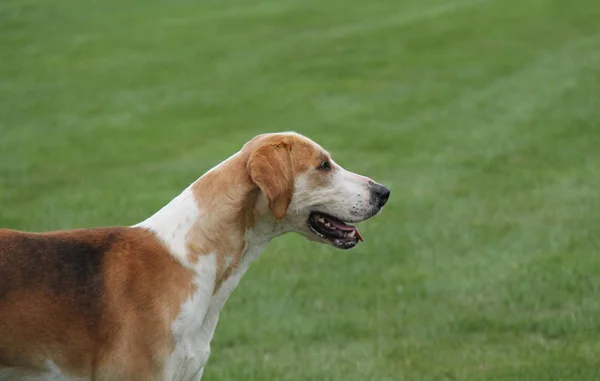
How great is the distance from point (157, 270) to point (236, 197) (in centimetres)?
57

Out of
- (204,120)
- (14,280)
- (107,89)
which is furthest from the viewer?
(107,89)

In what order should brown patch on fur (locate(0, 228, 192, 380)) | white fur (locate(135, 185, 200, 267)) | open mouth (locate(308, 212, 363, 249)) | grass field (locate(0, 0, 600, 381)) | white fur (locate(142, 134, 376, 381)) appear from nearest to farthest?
brown patch on fur (locate(0, 228, 192, 380))
white fur (locate(142, 134, 376, 381))
white fur (locate(135, 185, 200, 267))
open mouth (locate(308, 212, 363, 249))
grass field (locate(0, 0, 600, 381))

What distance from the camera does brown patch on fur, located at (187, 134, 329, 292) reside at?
6.21m

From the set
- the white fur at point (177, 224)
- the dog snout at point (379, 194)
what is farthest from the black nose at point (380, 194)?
the white fur at point (177, 224)


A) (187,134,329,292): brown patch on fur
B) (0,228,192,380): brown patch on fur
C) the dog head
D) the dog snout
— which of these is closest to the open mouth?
the dog head

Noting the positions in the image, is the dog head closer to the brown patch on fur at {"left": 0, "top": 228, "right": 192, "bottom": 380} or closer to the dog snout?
the dog snout

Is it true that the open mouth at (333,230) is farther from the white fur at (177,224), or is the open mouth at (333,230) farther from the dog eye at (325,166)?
the white fur at (177,224)

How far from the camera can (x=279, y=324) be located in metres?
9.78

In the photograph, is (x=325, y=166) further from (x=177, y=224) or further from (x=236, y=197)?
(x=177, y=224)

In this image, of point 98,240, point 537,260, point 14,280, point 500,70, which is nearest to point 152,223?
point 98,240

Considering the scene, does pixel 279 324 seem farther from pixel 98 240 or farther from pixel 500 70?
pixel 500 70

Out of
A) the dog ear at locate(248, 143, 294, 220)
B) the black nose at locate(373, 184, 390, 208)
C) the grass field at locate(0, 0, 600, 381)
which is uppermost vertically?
the dog ear at locate(248, 143, 294, 220)

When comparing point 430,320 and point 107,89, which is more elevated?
point 430,320

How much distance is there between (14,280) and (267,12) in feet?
69.5
